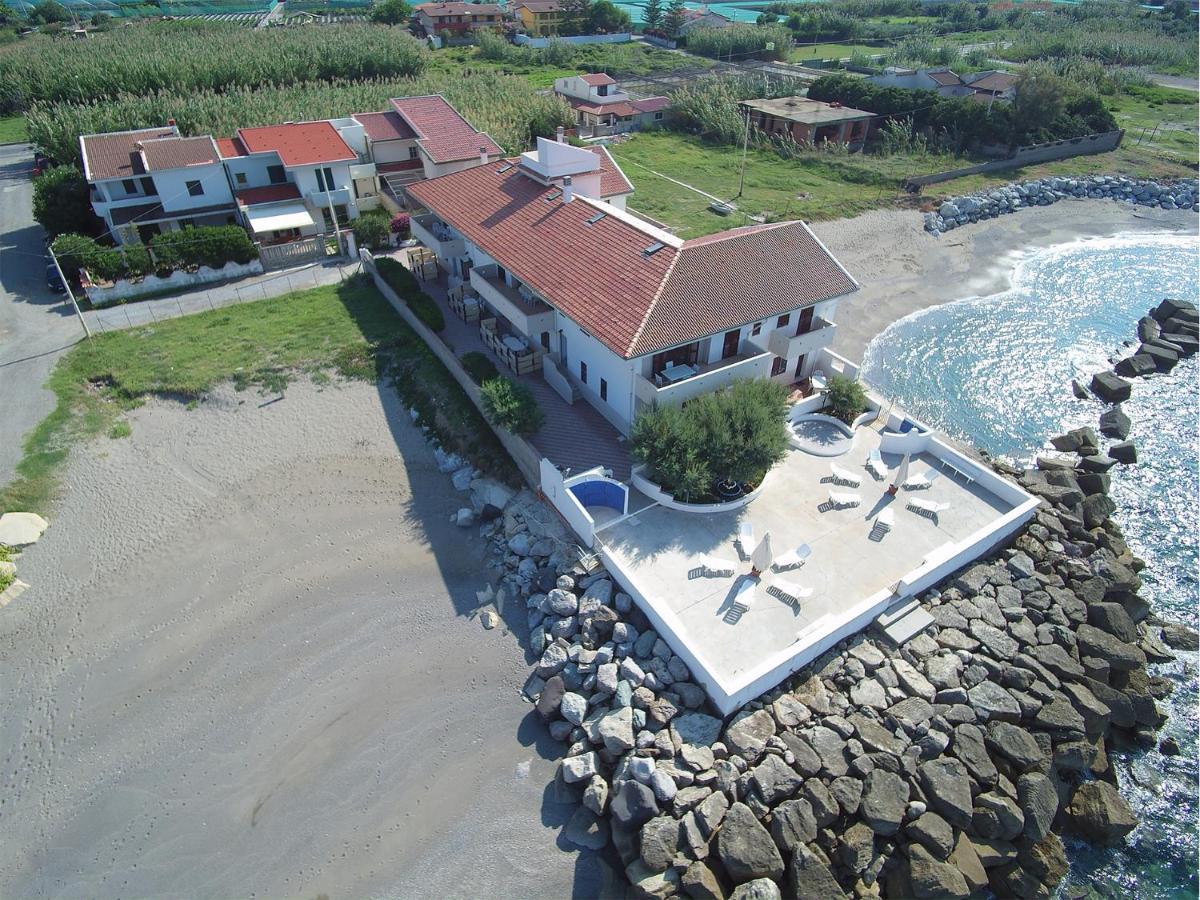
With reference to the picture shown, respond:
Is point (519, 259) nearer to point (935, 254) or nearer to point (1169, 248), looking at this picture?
point (935, 254)

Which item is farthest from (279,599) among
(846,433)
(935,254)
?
(935,254)

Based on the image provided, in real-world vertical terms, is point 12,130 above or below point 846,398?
above

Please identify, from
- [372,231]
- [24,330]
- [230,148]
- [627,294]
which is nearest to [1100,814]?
[627,294]

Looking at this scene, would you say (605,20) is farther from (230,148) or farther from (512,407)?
(512,407)

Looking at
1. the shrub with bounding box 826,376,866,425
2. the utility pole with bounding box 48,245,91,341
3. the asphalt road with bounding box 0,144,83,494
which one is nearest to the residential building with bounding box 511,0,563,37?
the asphalt road with bounding box 0,144,83,494

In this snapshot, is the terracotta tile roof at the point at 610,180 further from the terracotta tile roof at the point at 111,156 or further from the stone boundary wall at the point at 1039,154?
the stone boundary wall at the point at 1039,154

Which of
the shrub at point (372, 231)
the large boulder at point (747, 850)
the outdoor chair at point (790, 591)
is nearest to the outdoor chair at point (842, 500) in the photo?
the outdoor chair at point (790, 591)
